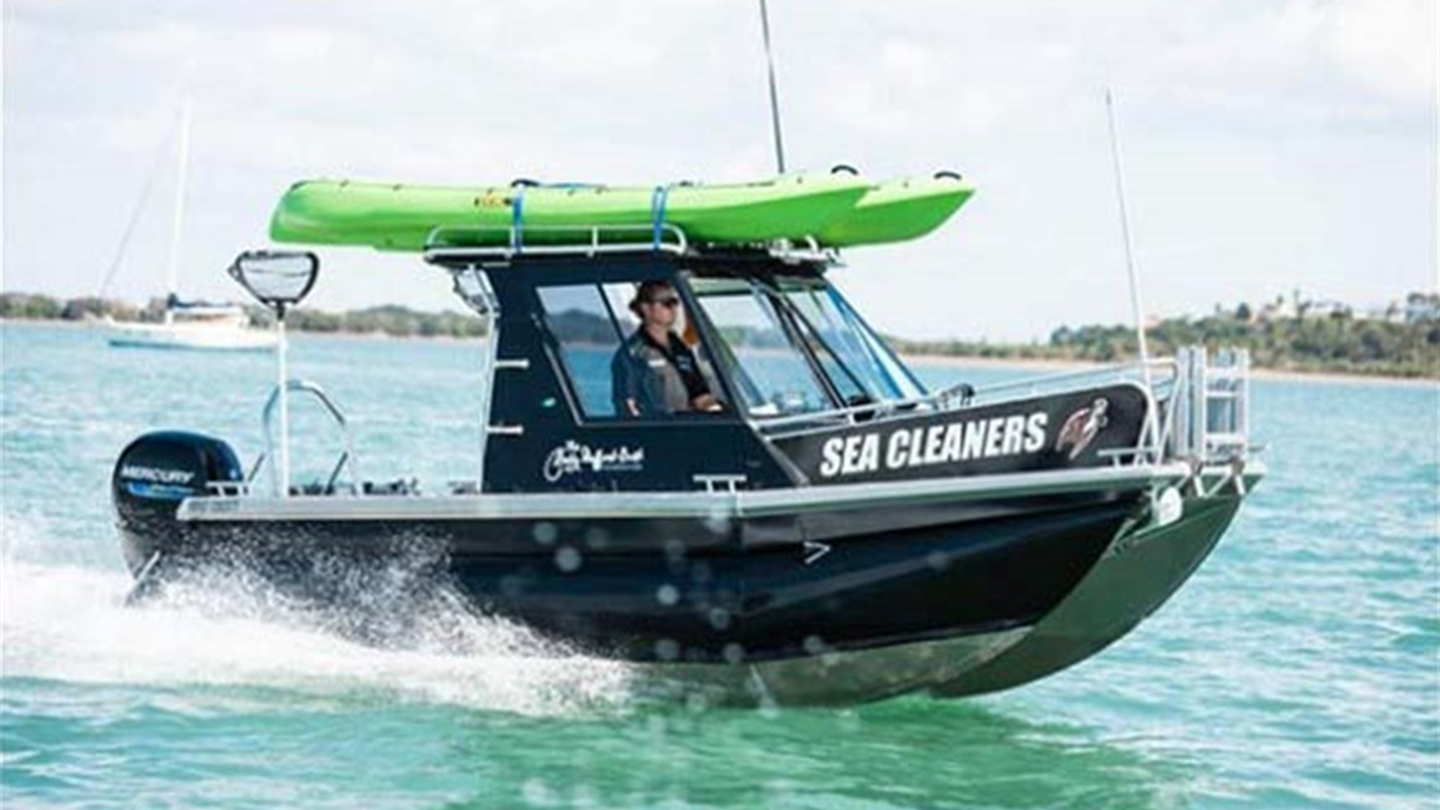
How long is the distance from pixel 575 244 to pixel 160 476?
2800mm

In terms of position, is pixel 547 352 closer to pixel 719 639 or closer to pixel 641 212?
pixel 641 212

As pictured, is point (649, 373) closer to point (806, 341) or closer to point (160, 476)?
point (806, 341)

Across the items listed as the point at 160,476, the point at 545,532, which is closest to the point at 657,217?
the point at 545,532

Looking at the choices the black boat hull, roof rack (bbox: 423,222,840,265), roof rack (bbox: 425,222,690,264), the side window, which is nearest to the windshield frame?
roof rack (bbox: 423,222,840,265)

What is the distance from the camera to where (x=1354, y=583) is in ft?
83.2

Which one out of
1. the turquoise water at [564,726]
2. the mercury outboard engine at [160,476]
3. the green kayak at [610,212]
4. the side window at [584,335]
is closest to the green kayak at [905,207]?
the green kayak at [610,212]

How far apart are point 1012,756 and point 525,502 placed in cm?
283

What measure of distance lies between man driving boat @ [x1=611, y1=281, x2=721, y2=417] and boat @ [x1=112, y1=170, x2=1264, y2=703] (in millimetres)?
26

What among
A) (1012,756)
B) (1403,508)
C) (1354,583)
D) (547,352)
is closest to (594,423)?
(547,352)

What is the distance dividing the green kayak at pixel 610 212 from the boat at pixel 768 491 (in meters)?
0.02

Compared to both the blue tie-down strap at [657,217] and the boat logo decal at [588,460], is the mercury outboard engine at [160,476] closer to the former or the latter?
the boat logo decal at [588,460]

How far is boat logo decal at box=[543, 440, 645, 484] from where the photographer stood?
13.6 m

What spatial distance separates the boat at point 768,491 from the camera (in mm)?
13055

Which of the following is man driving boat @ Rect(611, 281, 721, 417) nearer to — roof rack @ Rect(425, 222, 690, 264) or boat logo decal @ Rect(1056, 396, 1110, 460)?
roof rack @ Rect(425, 222, 690, 264)
